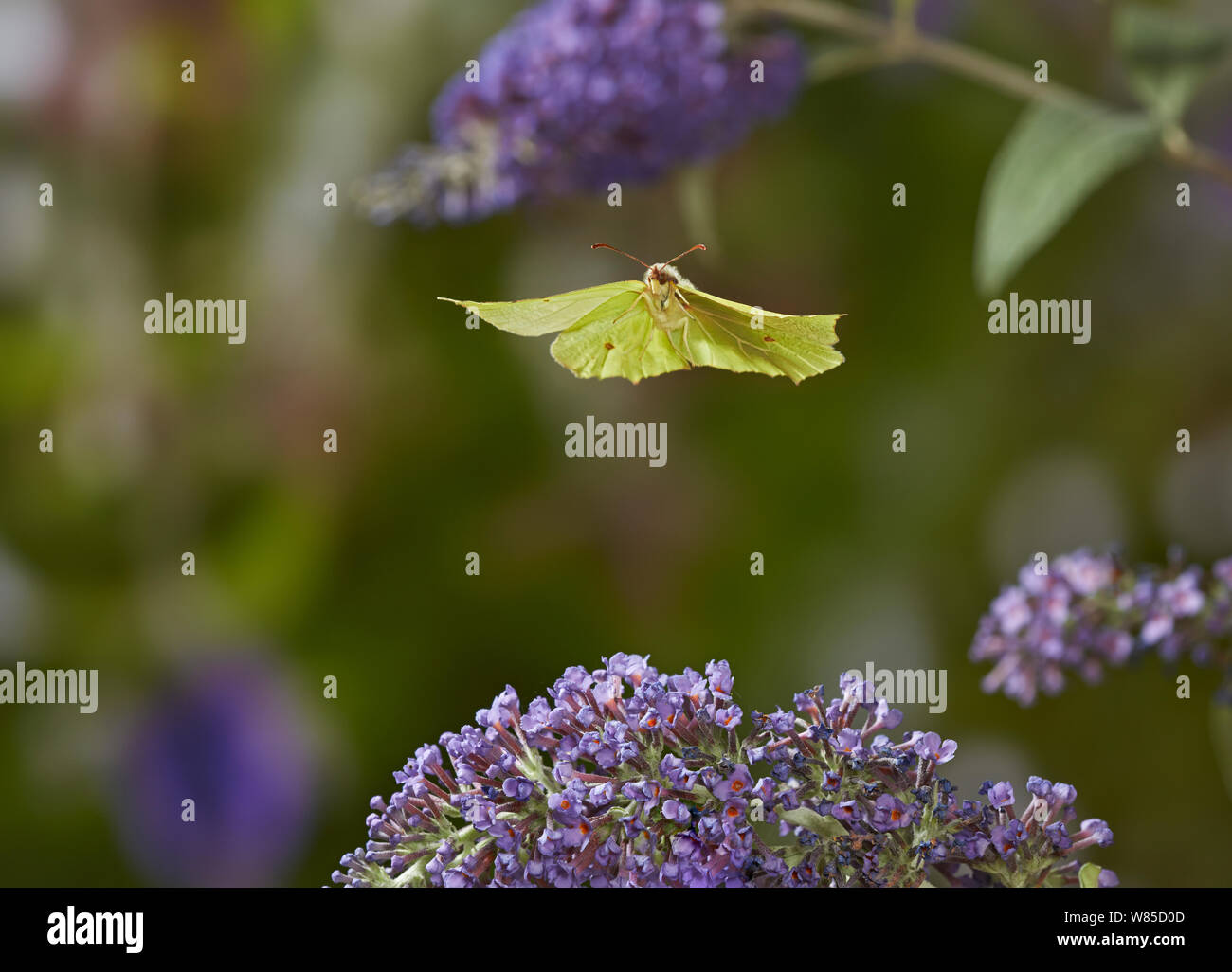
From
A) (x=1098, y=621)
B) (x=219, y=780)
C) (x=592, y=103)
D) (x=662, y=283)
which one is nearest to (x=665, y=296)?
(x=662, y=283)

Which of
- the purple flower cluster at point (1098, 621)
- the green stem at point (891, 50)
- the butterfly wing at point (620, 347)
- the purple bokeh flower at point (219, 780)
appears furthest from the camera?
the purple bokeh flower at point (219, 780)

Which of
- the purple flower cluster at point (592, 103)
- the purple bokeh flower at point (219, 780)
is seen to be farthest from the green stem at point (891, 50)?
the purple bokeh flower at point (219, 780)

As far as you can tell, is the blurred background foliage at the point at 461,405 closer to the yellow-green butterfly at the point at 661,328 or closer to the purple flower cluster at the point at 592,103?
the purple flower cluster at the point at 592,103

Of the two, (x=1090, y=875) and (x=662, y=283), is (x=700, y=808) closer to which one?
(x=1090, y=875)

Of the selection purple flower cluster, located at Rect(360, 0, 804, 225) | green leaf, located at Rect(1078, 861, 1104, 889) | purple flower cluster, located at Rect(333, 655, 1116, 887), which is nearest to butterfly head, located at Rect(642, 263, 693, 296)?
purple flower cluster, located at Rect(360, 0, 804, 225)

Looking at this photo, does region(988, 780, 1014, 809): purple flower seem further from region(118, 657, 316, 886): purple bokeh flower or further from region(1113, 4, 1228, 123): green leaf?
region(118, 657, 316, 886): purple bokeh flower

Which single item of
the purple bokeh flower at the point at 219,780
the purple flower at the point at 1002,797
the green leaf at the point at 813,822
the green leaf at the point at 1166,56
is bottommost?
the purple bokeh flower at the point at 219,780
